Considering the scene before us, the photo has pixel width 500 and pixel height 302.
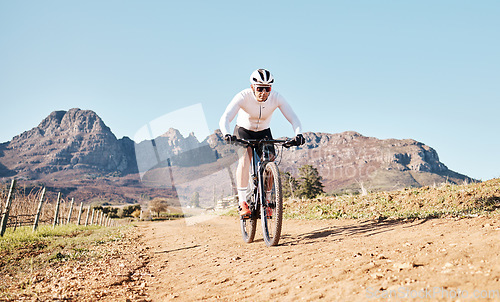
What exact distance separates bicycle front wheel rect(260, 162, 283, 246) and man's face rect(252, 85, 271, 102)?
1238 mm

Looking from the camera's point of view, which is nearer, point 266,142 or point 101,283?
point 101,283

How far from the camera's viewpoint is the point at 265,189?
5980mm

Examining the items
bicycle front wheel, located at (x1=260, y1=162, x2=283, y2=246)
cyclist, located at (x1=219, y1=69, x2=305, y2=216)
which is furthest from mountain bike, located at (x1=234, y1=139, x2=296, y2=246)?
cyclist, located at (x1=219, y1=69, x2=305, y2=216)

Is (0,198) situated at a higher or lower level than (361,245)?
higher

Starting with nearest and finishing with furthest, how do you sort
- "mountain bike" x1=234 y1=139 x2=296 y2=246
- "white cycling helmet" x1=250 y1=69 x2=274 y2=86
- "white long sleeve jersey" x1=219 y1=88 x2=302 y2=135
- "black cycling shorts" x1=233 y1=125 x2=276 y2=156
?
"mountain bike" x1=234 y1=139 x2=296 y2=246 < "white cycling helmet" x1=250 y1=69 x2=274 y2=86 < "white long sleeve jersey" x1=219 y1=88 x2=302 y2=135 < "black cycling shorts" x1=233 y1=125 x2=276 y2=156

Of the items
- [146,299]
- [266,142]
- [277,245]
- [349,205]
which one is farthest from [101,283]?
[349,205]

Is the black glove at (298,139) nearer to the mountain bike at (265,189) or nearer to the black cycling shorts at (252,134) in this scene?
the mountain bike at (265,189)

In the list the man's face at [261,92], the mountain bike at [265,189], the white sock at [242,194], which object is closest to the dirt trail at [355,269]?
the mountain bike at [265,189]

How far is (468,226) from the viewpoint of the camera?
4.96m

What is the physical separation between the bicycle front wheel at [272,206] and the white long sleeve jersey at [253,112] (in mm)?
928

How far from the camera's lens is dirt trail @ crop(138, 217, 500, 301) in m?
2.42

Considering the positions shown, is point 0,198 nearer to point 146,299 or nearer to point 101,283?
point 101,283

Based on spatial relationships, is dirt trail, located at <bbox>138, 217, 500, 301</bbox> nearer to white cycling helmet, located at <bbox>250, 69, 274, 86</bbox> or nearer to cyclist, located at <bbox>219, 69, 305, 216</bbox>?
cyclist, located at <bbox>219, 69, 305, 216</bbox>

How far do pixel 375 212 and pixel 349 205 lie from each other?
5.44ft
